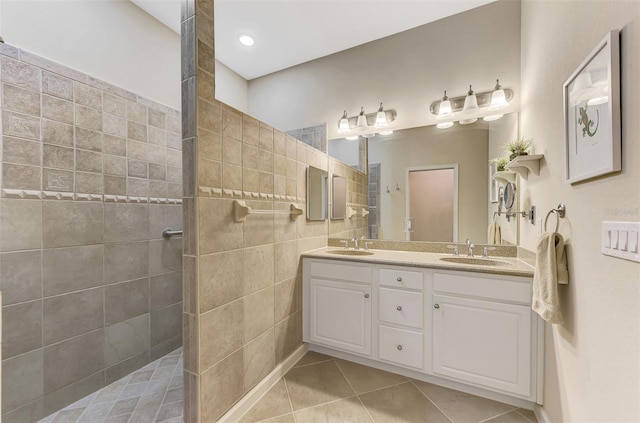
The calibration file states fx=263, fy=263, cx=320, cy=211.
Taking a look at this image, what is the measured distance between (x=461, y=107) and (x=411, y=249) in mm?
1327

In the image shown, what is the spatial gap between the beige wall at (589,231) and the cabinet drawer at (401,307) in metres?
0.71

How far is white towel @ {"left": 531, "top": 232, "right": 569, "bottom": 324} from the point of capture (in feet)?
4.06

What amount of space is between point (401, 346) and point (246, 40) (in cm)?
303

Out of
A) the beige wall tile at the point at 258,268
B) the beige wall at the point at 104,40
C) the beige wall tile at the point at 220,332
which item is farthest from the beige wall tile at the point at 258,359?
the beige wall at the point at 104,40

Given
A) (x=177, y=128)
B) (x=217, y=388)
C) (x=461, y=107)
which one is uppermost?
(x=461, y=107)

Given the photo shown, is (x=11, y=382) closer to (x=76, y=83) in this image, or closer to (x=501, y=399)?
(x=76, y=83)

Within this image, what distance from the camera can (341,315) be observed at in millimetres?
2115

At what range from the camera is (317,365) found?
6.98ft

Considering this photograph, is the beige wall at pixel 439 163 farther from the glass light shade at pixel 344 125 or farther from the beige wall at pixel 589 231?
the beige wall at pixel 589 231

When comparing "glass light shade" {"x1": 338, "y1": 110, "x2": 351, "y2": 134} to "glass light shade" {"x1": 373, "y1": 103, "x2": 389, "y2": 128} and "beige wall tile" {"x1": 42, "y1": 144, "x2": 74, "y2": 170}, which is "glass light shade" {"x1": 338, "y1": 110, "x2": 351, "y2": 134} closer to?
"glass light shade" {"x1": 373, "y1": 103, "x2": 389, "y2": 128}

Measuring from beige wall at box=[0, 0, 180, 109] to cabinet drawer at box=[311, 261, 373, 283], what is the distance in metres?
1.94

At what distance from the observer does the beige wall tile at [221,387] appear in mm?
1380

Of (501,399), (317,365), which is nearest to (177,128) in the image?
(317,365)

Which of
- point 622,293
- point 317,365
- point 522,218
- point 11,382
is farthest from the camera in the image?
point 317,365
